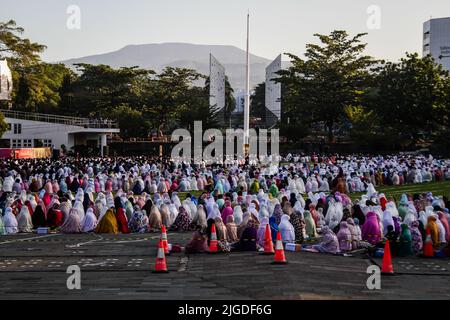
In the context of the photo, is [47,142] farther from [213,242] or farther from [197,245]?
[197,245]

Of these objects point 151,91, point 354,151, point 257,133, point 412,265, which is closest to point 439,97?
point 354,151

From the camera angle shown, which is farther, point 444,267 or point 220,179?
point 220,179

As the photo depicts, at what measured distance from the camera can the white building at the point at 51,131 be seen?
193 feet

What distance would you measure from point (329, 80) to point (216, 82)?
47.8ft

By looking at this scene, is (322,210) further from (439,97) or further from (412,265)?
(439,97)

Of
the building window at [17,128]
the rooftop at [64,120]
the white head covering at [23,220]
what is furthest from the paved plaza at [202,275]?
the rooftop at [64,120]

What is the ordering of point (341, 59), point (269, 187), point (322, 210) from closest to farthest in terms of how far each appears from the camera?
1. point (322, 210)
2. point (269, 187)
3. point (341, 59)

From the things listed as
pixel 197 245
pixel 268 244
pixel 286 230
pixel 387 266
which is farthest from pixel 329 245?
pixel 197 245

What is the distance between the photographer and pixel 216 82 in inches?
2186

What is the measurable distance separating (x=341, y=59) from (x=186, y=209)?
48716mm

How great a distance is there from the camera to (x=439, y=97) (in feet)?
188

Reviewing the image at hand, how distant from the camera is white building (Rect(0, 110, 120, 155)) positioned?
58.8m

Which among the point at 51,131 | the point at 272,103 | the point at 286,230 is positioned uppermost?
the point at 272,103

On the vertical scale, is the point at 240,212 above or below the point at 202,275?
Result: above
